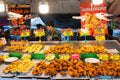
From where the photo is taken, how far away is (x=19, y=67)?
473cm

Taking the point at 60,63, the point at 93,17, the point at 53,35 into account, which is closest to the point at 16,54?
the point at 60,63

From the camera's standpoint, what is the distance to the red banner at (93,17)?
7.95 m

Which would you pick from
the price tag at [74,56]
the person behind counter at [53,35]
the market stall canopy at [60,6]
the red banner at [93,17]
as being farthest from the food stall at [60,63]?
the market stall canopy at [60,6]

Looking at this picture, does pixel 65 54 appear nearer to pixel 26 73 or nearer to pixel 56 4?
pixel 26 73

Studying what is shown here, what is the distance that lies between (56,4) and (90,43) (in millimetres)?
3301

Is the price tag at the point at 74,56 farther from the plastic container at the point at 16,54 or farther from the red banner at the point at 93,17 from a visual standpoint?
the red banner at the point at 93,17

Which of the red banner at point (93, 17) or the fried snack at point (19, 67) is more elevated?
the red banner at point (93, 17)

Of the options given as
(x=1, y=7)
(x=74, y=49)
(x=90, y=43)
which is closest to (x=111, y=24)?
(x=90, y=43)

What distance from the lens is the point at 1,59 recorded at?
5.24 m

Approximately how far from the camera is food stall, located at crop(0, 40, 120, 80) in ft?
14.5

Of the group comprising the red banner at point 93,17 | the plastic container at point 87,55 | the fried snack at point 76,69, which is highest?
the red banner at point 93,17

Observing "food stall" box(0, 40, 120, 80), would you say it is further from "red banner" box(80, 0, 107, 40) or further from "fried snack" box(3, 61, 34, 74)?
"red banner" box(80, 0, 107, 40)

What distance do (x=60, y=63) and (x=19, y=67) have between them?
28.9 inches

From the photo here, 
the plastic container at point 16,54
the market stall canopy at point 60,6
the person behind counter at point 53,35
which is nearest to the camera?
the plastic container at point 16,54
